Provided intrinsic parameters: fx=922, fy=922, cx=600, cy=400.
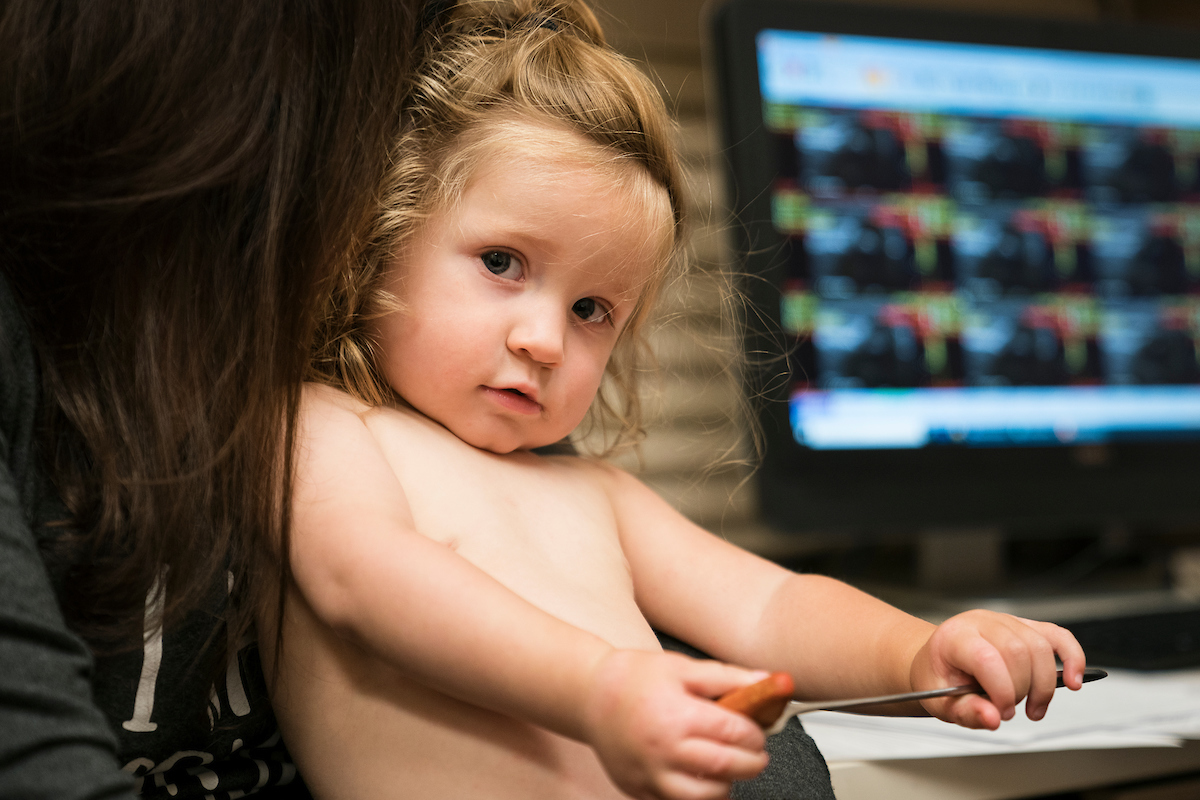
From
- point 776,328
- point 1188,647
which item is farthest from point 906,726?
point 776,328

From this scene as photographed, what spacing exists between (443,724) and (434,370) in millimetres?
205

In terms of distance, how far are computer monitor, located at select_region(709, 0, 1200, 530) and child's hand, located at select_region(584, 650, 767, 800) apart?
628 millimetres

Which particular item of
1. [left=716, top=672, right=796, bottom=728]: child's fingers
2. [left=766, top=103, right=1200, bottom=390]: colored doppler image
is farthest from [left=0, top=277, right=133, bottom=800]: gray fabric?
[left=766, top=103, right=1200, bottom=390]: colored doppler image

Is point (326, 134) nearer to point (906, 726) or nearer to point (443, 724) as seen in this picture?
point (443, 724)

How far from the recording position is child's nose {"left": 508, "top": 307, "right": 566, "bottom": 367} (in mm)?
551

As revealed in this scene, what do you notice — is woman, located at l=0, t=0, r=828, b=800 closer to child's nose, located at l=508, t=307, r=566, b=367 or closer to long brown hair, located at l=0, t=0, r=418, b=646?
long brown hair, located at l=0, t=0, r=418, b=646

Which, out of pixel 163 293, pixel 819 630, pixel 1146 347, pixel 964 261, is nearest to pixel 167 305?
pixel 163 293

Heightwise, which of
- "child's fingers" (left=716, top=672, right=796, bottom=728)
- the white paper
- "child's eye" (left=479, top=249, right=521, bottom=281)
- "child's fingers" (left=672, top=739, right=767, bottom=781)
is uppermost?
"child's eye" (left=479, top=249, right=521, bottom=281)

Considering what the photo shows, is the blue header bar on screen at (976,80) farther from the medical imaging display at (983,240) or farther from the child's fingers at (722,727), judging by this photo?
the child's fingers at (722,727)

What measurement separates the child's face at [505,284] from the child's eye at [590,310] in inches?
0.6

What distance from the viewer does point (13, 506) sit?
1.17 ft

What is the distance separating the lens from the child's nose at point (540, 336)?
551 mm

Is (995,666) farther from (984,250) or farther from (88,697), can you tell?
(984,250)

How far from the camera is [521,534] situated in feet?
1.82
